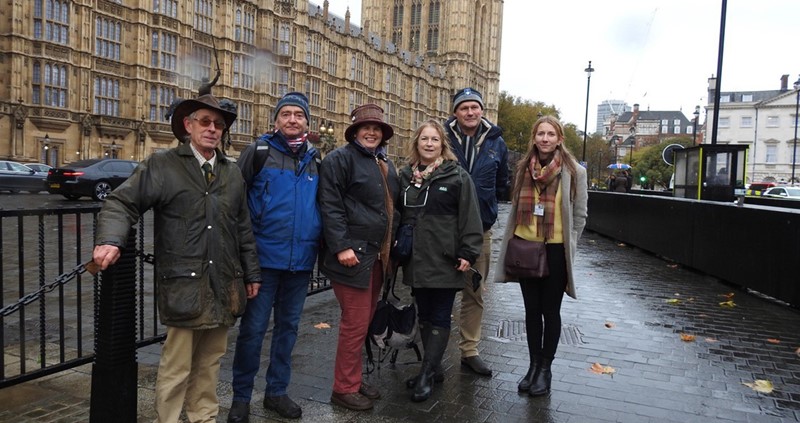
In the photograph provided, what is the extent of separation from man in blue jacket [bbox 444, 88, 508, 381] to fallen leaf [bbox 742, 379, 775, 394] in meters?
2.02

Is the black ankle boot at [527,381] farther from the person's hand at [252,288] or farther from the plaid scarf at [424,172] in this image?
the person's hand at [252,288]

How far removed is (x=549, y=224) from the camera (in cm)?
434

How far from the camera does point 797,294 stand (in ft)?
23.6

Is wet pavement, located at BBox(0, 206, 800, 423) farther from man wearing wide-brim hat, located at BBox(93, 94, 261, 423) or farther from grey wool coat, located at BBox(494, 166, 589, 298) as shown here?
grey wool coat, located at BBox(494, 166, 589, 298)

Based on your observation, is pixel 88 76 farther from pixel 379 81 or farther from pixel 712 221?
pixel 379 81

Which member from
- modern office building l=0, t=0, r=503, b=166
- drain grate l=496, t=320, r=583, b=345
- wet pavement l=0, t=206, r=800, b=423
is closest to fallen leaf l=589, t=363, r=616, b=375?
wet pavement l=0, t=206, r=800, b=423

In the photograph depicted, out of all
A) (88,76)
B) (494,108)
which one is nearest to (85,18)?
(88,76)

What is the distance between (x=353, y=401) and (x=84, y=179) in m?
20.2

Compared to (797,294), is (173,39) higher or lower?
higher

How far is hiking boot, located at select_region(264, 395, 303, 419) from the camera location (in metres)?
3.65

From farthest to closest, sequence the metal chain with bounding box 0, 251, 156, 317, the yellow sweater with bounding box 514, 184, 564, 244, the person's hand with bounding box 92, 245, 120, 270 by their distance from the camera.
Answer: the yellow sweater with bounding box 514, 184, 564, 244, the metal chain with bounding box 0, 251, 156, 317, the person's hand with bounding box 92, 245, 120, 270

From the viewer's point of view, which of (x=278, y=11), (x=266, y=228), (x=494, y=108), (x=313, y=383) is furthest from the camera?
(x=494, y=108)

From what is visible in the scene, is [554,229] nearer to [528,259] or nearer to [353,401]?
[528,259]

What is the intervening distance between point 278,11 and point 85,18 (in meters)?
16.6
